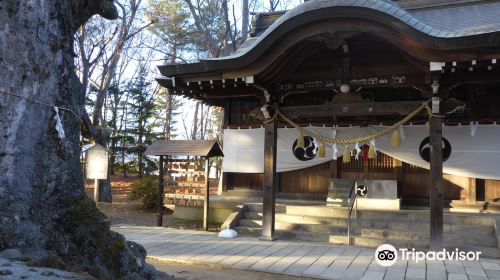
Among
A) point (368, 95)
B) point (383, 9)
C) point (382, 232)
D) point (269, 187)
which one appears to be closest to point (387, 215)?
point (382, 232)

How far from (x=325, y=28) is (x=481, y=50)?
8.39ft

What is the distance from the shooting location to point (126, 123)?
1113 inches

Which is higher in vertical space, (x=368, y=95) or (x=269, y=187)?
(x=368, y=95)

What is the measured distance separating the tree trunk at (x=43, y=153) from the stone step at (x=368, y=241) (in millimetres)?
5298

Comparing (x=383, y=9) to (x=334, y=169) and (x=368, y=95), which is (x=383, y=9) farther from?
(x=334, y=169)

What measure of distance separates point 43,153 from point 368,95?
8.53 m

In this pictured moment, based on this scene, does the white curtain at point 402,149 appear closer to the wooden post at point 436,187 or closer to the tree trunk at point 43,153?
the wooden post at point 436,187

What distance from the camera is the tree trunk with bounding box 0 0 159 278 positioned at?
319 centimetres

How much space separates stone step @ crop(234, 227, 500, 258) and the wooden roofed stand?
6.37ft

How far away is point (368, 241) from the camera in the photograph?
7.98 metres

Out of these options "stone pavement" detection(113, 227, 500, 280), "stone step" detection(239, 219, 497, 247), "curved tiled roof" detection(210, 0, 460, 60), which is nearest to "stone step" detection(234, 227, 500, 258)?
"stone step" detection(239, 219, 497, 247)

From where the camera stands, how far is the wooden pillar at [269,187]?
8539mm

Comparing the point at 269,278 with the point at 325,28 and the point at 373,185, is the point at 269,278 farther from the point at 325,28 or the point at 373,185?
the point at 373,185

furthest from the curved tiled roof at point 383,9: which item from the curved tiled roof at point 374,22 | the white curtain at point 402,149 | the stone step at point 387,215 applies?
the stone step at point 387,215
